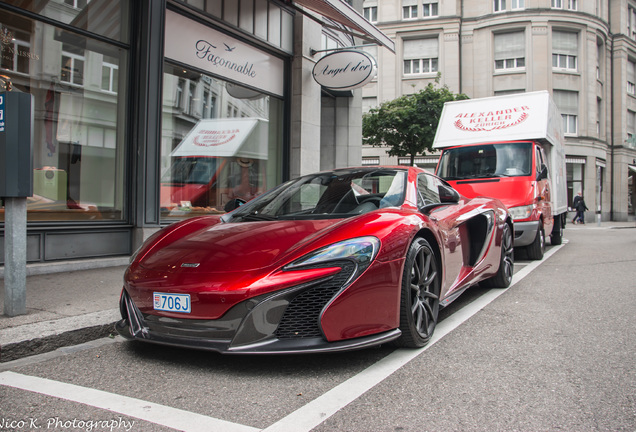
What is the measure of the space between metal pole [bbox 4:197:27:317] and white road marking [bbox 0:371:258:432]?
4.01 feet

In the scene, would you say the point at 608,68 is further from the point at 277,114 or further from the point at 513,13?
the point at 277,114

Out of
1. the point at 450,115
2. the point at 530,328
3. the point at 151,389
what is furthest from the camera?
the point at 450,115

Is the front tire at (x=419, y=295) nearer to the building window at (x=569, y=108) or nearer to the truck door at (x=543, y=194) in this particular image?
the truck door at (x=543, y=194)

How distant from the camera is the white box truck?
8.39m

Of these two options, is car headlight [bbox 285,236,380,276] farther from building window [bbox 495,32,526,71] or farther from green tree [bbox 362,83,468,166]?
building window [bbox 495,32,526,71]

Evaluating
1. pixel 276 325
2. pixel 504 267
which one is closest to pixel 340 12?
pixel 504 267

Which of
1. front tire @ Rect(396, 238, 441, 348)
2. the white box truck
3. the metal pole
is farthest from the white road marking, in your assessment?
the white box truck

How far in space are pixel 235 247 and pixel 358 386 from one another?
43.1 inches

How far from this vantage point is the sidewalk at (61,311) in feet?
11.6

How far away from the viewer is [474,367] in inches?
122

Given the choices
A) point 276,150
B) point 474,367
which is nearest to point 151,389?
point 474,367

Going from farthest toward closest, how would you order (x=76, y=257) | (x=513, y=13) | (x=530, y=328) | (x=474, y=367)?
1. (x=513, y=13)
2. (x=76, y=257)
3. (x=530, y=328)
4. (x=474, y=367)

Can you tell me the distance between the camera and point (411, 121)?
23.6 metres

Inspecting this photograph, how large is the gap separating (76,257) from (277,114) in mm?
5647
